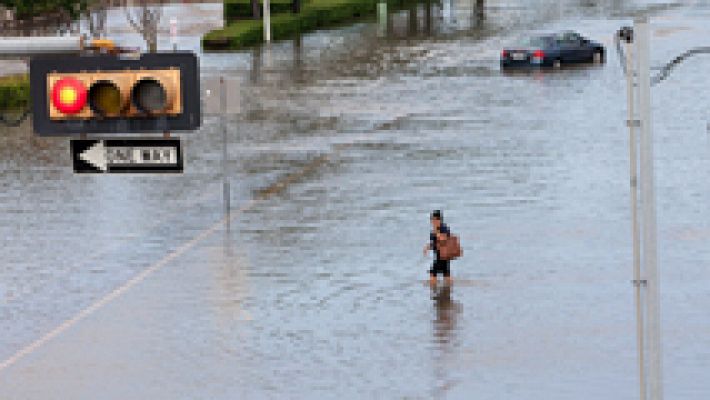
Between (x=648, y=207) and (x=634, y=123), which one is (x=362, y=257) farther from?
(x=634, y=123)

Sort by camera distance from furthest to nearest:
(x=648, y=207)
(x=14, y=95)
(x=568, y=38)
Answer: (x=568, y=38) < (x=14, y=95) < (x=648, y=207)

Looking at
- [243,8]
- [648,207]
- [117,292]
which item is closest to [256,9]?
[243,8]

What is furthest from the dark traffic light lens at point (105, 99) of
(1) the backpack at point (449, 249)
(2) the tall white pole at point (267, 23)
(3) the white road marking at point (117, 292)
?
(2) the tall white pole at point (267, 23)

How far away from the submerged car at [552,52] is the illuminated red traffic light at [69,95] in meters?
45.5

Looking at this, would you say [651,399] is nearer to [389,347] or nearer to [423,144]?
[389,347]

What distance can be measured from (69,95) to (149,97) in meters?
0.48

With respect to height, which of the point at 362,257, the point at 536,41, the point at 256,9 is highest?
the point at 256,9

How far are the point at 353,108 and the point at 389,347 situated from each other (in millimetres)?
26081

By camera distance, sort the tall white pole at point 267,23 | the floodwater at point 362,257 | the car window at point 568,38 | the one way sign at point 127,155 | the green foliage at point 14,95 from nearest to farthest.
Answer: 1. the one way sign at point 127,155
2. the floodwater at point 362,257
3. the green foliage at point 14,95
4. the car window at point 568,38
5. the tall white pole at point 267,23

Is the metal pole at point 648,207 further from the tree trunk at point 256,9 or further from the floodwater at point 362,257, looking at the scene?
the tree trunk at point 256,9

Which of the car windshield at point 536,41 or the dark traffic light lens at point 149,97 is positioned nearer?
the dark traffic light lens at point 149,97

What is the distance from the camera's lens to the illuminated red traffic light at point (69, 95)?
34.6 ft

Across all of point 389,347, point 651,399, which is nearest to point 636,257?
point 651,399

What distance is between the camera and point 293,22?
234 feet
